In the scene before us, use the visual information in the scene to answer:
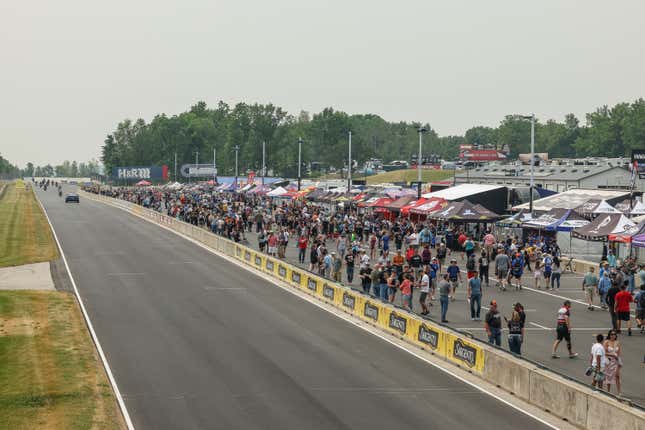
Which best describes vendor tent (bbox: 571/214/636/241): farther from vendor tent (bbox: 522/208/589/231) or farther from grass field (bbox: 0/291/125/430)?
grass field (bbox: 0/291/125/430)

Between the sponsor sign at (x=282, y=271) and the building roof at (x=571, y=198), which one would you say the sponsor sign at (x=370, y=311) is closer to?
the sponsor sign at (x=282, y=271)

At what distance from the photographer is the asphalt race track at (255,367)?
651 inches

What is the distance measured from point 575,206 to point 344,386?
36.1 m

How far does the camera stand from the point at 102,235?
63.3 m

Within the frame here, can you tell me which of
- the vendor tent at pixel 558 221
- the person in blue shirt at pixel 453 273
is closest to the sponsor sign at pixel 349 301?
the person in blue shirt at pixel 453 273

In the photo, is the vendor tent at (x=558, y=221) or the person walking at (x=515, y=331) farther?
the vendor tent at (x=558, y=221)

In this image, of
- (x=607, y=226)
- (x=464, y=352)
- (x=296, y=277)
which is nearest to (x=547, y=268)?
(x=607, y=226)

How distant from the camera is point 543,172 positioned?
298 ft

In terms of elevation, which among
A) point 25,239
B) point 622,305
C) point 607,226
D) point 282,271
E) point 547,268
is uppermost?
point 607,226

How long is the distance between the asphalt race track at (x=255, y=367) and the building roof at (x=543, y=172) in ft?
183

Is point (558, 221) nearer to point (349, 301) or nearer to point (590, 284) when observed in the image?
point (590, 284)

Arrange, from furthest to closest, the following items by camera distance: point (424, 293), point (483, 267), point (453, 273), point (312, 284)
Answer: point (483, 267)
point (312, 284)
point (453, 273)
point (424, 293)

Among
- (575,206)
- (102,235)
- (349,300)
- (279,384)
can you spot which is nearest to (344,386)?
(279,384)

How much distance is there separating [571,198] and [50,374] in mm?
40439
